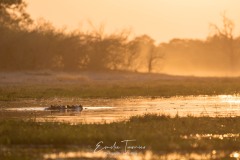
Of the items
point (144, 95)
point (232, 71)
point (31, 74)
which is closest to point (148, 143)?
point (144, 95)

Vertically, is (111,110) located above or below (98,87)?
below

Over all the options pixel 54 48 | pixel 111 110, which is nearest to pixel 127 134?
pixel 111 110

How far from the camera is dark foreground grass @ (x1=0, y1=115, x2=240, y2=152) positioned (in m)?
16.7

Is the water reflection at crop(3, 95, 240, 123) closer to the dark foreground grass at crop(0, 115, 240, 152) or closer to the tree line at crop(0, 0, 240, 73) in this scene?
the dark foreground grass at crop(0, 115, 240, 152)

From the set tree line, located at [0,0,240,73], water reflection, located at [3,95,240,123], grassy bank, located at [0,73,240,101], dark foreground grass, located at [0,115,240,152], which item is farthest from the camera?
tree line, located at [0,0,240,73]

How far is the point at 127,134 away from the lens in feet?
58.1

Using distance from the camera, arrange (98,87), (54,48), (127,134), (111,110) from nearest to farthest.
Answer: (127,134), (111,110), (98,87), (54,48)

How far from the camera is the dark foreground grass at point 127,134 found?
1666 cm

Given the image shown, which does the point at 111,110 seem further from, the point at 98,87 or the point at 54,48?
the point at 54,48

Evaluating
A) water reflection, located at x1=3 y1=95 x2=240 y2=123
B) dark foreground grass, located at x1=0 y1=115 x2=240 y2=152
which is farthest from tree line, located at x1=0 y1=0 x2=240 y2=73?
dark foreground grass, located at x1=0 y1=115 x2=240 y2=152

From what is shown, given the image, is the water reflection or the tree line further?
the tree line

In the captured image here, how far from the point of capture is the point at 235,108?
100ft

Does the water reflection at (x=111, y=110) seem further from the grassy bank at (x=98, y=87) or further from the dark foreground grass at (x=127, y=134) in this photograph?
the grassy bank at (x=98, y=87)

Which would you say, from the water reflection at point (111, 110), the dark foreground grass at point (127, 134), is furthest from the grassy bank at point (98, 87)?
the dark foreground grass at point (127, 134)
